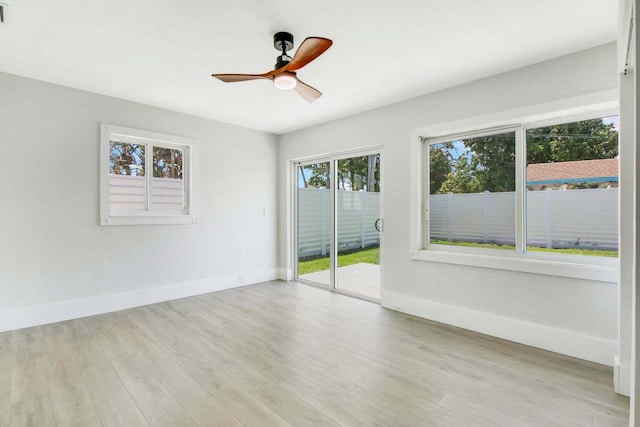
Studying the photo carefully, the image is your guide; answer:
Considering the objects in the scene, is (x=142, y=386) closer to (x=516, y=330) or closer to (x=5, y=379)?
(x=5, y=379)

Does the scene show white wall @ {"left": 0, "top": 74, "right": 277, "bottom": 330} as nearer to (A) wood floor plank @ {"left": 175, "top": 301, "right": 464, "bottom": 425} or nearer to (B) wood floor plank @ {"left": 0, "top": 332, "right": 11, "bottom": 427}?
(B) wood floor plank @ {"left": 0, "top": 332, "right": 11, "bottom": 427}

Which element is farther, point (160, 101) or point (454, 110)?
point (160, 101)

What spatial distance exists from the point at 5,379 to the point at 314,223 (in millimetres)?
3735

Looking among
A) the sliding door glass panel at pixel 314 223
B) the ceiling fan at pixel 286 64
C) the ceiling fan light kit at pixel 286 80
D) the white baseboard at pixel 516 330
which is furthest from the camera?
the sliding door glass panel at pixel 314 223

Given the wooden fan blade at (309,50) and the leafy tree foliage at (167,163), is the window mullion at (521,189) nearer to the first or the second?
the wooden fan blade at (309,50)

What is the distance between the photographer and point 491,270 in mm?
3043

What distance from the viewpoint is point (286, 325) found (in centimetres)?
323

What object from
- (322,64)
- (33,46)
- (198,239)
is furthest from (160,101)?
(322,64)

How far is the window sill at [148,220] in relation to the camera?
12.0ft

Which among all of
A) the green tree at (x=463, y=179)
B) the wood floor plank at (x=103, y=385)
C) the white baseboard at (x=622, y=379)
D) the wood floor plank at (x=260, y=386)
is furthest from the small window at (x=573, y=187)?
the wood floor plank at (x=103, y=385)

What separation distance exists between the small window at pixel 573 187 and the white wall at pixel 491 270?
0.31 m

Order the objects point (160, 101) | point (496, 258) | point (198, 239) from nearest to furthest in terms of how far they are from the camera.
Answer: point (496, 258), point (160, 101), point (198, 239)

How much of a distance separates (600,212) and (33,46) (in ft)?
16.3

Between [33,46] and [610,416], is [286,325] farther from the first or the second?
[33,46]
